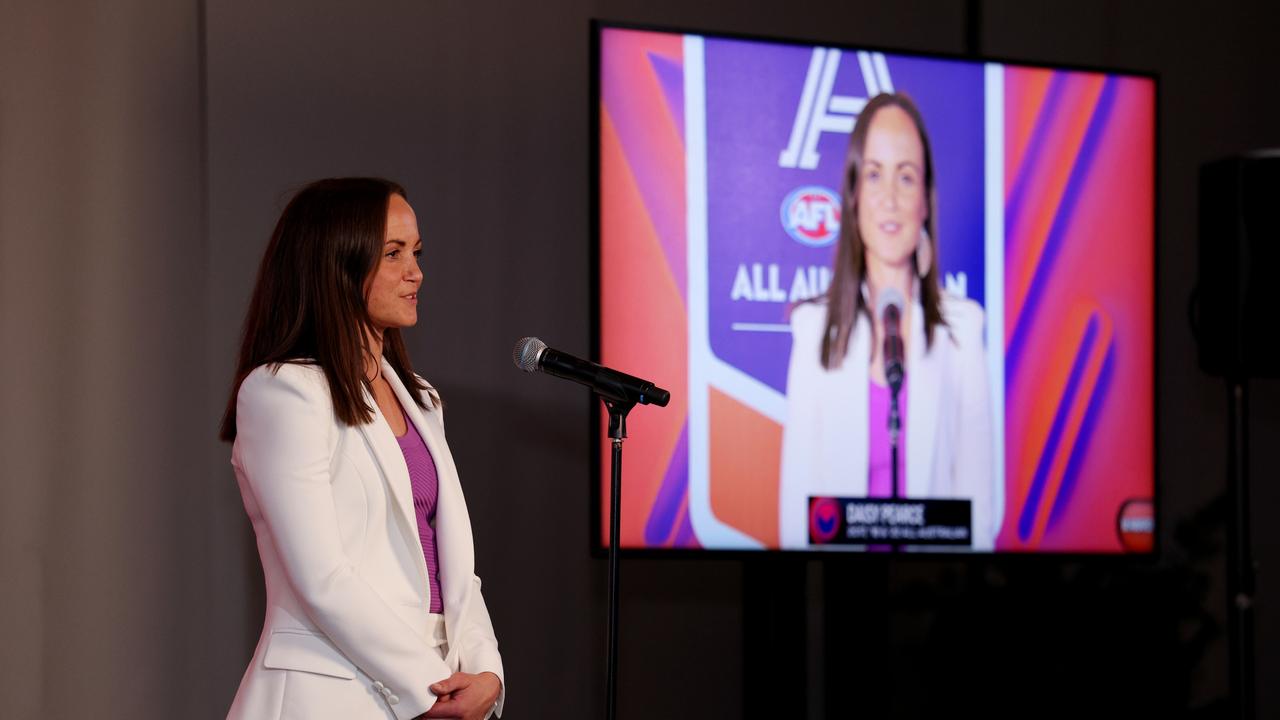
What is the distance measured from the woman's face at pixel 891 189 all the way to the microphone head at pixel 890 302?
0.08 metres

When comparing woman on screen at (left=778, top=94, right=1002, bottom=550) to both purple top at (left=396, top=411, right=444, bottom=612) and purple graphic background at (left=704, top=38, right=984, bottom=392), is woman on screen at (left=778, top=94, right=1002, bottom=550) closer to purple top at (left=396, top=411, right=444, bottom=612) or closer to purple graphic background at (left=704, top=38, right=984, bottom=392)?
purple graphic background at (left=704, top=38, right=984, bottom=392)

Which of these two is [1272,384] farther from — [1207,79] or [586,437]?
[586,437]

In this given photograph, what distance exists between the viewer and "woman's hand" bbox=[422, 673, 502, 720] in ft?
6.59

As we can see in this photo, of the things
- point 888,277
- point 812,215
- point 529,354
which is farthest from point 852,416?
point 529,354

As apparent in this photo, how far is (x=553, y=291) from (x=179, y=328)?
1050 millimetres

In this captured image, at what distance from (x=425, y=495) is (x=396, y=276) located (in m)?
0.39

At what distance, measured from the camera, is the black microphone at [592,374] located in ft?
6.87

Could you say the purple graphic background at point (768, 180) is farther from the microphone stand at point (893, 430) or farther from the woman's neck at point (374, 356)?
the woman's neck at point (374, 356)

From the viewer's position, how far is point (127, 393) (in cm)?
312

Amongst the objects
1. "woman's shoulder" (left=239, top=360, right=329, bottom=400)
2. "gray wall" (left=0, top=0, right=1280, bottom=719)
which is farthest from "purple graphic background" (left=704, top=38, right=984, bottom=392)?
"woman's shoulder" (left=239, top=360, right=329, bottom=400)

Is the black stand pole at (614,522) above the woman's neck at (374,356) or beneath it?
beneath

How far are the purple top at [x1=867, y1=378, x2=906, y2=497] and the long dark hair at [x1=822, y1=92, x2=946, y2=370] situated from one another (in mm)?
148

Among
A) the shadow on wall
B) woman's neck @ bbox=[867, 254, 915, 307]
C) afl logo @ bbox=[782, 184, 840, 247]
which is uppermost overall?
afl logo @ bbox=[782, 184, 840, 247]

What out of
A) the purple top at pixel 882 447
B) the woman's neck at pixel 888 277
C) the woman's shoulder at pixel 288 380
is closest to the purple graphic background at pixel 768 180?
the woman's neck at pixel 888 277
